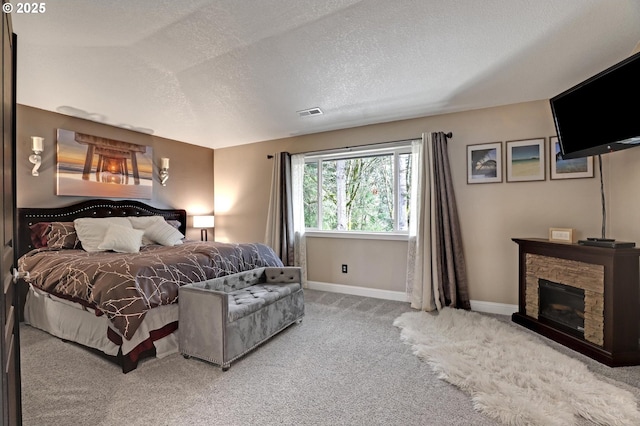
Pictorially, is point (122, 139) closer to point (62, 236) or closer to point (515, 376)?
point (62, 236)

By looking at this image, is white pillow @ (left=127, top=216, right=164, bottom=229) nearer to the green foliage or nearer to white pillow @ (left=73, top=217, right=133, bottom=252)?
white pillow @ (left=73, top=217, right=133, bottom=252)

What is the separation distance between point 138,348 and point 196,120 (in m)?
3.08

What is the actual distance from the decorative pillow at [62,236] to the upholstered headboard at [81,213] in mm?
203

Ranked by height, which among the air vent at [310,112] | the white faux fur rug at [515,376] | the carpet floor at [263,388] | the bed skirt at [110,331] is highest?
the air vent at [310,112]

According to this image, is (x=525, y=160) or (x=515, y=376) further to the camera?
(x=525, y=160)

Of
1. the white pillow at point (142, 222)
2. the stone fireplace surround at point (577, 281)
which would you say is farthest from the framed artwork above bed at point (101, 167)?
the stone fireplace surround at point (577, 281)

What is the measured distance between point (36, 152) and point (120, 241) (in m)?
1.46

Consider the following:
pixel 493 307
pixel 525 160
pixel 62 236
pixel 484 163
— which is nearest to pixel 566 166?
pixel 525 160

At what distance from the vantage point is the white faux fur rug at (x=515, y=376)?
1.71 metres

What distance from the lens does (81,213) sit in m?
3.70

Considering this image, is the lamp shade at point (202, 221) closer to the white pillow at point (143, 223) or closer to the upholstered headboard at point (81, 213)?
the upholstered headboard at point (81, 213)

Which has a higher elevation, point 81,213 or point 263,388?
point 81,213

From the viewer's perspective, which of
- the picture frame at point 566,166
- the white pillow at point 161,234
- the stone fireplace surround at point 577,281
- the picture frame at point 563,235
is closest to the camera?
the stone fireplace surround at point 577,281

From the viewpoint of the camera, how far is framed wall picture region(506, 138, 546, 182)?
128 inches
